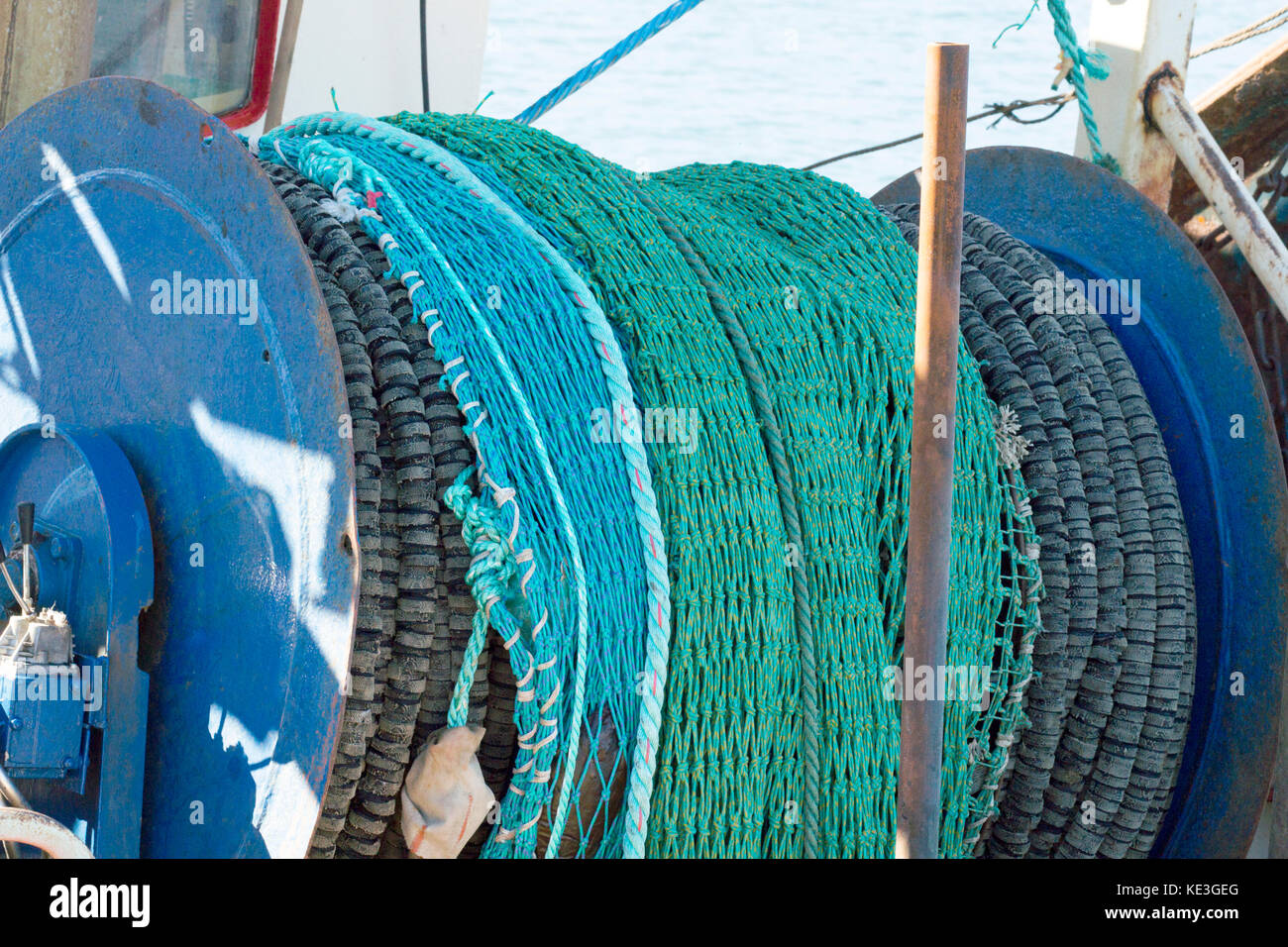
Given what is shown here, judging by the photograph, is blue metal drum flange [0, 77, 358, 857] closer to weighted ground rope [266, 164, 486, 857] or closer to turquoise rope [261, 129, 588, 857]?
weighted ground rope [266, 164, 486, 857]

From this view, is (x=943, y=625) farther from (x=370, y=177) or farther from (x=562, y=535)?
(x=370, y=177)

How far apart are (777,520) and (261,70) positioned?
10.7ft

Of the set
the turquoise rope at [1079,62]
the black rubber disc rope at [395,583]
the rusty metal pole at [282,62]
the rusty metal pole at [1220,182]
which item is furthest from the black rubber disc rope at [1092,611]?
the rusty metal pole at [282,62]

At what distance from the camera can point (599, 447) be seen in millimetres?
2502

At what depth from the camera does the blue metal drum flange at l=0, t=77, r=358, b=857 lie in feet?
7.38

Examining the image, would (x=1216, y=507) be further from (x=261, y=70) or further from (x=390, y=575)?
(x=261, y=70)

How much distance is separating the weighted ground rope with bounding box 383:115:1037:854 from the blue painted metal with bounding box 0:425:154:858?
89 centimetres

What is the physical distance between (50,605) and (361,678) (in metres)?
0.68

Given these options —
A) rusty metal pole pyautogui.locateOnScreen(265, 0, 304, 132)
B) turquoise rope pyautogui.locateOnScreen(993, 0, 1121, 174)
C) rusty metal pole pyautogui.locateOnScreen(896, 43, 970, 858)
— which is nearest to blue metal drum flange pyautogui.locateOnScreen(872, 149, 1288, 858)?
turquoise rope pyautogui.locateOnScreen(993, 0, 1121, 174)

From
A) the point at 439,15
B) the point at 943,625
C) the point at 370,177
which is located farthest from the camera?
the point at 439,15

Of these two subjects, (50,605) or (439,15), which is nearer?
(50,605)

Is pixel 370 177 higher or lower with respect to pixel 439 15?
lower
